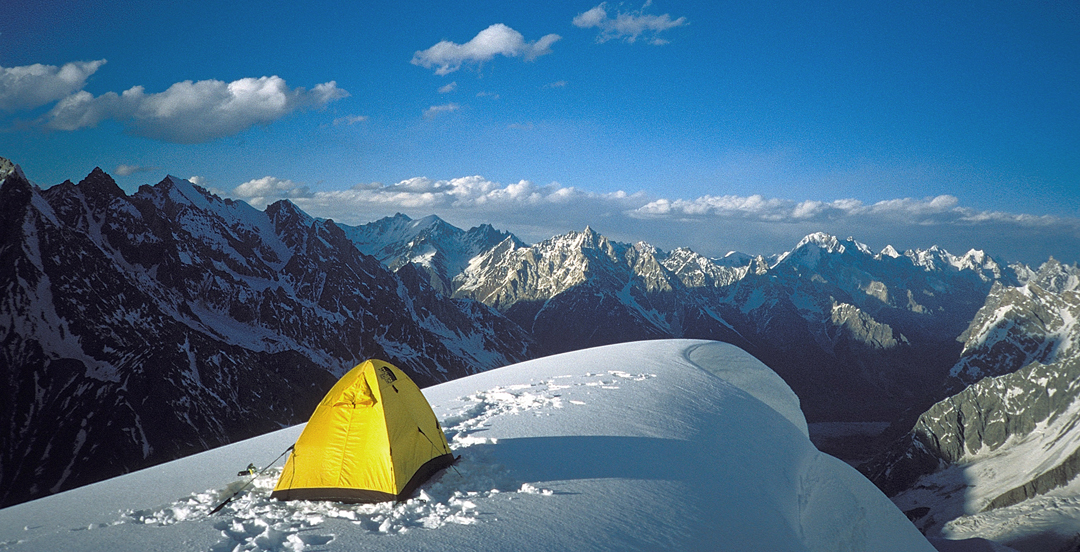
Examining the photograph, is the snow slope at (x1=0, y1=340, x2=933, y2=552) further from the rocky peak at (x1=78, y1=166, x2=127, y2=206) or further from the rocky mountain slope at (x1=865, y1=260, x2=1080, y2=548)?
the rocky peak at (x1=78, y1=166, x2=127, y2=206)

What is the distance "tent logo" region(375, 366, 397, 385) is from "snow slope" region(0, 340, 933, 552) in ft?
8.37

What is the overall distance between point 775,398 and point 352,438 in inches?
748

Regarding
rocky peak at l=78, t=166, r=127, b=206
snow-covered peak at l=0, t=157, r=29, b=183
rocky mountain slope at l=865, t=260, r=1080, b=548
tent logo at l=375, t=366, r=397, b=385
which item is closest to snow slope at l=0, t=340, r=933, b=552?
tent logo at l=375, t=366, r=397, b=385

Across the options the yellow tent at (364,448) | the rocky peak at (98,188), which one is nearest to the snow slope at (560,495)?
the yellow tent at (364,448)

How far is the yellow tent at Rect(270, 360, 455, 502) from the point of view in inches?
404

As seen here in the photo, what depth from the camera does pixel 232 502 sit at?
34.8 feet

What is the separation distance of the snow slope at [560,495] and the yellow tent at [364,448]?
37 centimetres

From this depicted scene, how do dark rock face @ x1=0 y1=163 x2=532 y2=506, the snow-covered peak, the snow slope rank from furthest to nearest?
the snow-covered peak
dark rock face @ x1=0 y1=163 x2=532 y2=506
the snow slope

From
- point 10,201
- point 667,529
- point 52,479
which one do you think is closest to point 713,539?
point 667,529

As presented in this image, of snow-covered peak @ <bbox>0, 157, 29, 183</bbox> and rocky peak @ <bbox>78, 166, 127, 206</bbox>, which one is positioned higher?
rocky peak @ <bbox>78, 166, 127, 206</bbox>

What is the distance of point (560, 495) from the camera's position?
10.5 meters

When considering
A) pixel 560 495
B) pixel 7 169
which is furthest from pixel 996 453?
pixel 7 169

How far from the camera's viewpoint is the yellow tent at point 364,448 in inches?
404

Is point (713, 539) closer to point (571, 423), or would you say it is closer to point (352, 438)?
point (571, 423)
